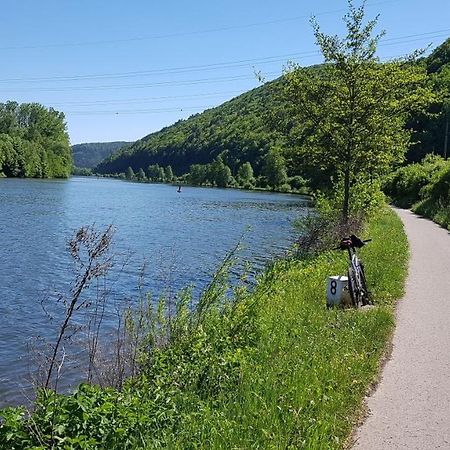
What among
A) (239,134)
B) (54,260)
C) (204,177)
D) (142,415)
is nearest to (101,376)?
(142,415)

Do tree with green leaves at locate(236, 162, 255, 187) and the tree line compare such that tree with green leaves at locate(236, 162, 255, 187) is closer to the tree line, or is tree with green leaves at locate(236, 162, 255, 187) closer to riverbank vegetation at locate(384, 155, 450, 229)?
the tree line

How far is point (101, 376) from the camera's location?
27.3 feet

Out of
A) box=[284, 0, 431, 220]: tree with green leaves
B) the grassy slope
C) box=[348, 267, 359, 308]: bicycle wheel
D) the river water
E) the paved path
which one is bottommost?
the river water

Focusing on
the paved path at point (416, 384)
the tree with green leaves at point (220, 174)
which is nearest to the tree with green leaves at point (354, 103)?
the paved path at point (416, 384)

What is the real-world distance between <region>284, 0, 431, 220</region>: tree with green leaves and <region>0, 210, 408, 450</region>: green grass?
32.4ft

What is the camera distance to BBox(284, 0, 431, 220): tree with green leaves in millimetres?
18953

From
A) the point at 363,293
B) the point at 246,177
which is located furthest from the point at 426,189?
the point at 246,177

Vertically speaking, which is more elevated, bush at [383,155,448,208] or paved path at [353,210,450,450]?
bush at [383,155,448,208]

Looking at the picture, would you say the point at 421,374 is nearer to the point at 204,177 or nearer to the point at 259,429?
the point at 259,429

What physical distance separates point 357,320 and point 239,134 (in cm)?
17403

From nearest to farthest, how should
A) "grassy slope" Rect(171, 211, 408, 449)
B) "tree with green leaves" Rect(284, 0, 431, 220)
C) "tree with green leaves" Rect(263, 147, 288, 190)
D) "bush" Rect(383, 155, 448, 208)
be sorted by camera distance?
1. "grassy slope" Rect(171, 211, 408, 449)
2. "tree with green leaves" Rect(284, 0, 431, 220)
3. "bush" Rect(383, 155, 448, 208)
4. "tree with green leaves" Rect(263, 147, 288, 190)

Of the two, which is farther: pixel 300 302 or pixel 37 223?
pixel 37 223

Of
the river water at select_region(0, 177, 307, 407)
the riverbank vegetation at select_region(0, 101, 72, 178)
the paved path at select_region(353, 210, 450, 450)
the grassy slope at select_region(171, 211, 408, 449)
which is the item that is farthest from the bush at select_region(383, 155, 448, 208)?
the riverbank vegetation at select_region(0, 101, 72, 178)

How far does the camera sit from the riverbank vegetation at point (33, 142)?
117 m
